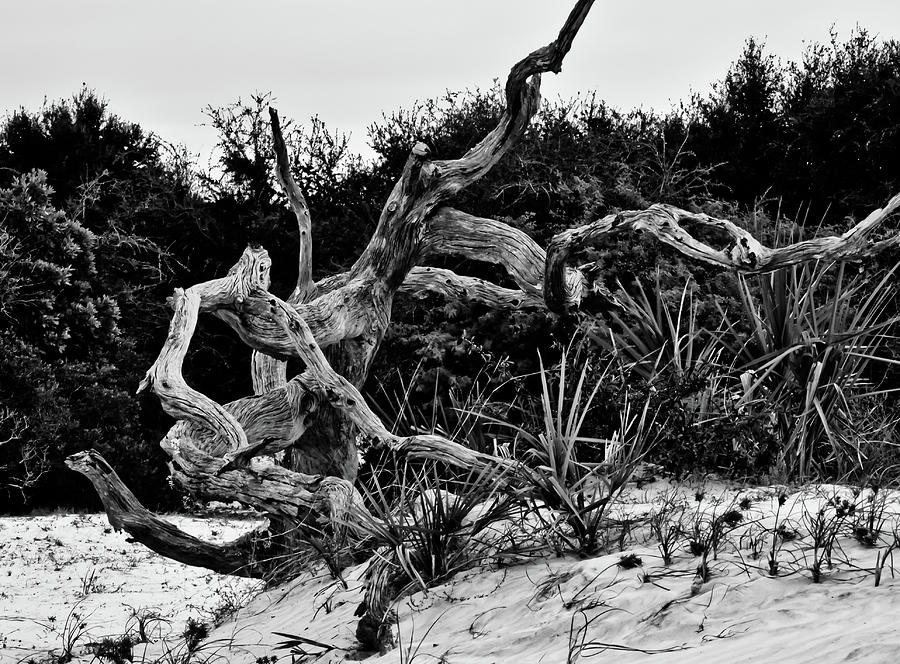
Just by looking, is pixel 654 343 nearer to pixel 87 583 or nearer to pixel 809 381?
pixel 809 381

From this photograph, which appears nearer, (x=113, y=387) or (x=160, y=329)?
(x=113, y=387)

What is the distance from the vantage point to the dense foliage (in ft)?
31.6

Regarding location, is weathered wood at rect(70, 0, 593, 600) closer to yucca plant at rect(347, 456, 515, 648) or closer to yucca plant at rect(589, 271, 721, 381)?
yucca plant at rect(347, 456, 515, 648)

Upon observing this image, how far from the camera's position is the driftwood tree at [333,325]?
17.9ft

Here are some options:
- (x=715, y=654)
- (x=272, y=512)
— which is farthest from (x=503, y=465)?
(x=715, y=654)

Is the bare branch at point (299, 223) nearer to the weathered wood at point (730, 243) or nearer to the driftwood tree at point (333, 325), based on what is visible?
the driftwood tree at point (333, 325)

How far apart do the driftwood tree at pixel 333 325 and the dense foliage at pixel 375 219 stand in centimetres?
98

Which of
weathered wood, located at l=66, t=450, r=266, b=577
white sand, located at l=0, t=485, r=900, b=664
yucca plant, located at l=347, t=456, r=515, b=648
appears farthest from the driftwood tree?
white sand, located at l=0, t=485, r=900, b=664

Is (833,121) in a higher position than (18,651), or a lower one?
higher

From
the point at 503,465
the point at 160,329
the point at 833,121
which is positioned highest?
the point at 833,121

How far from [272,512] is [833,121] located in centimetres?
1099

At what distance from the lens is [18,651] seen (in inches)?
204

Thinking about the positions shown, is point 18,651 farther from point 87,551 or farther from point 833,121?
point 833,121

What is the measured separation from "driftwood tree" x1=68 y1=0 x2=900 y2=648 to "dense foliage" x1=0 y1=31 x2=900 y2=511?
98 cm
